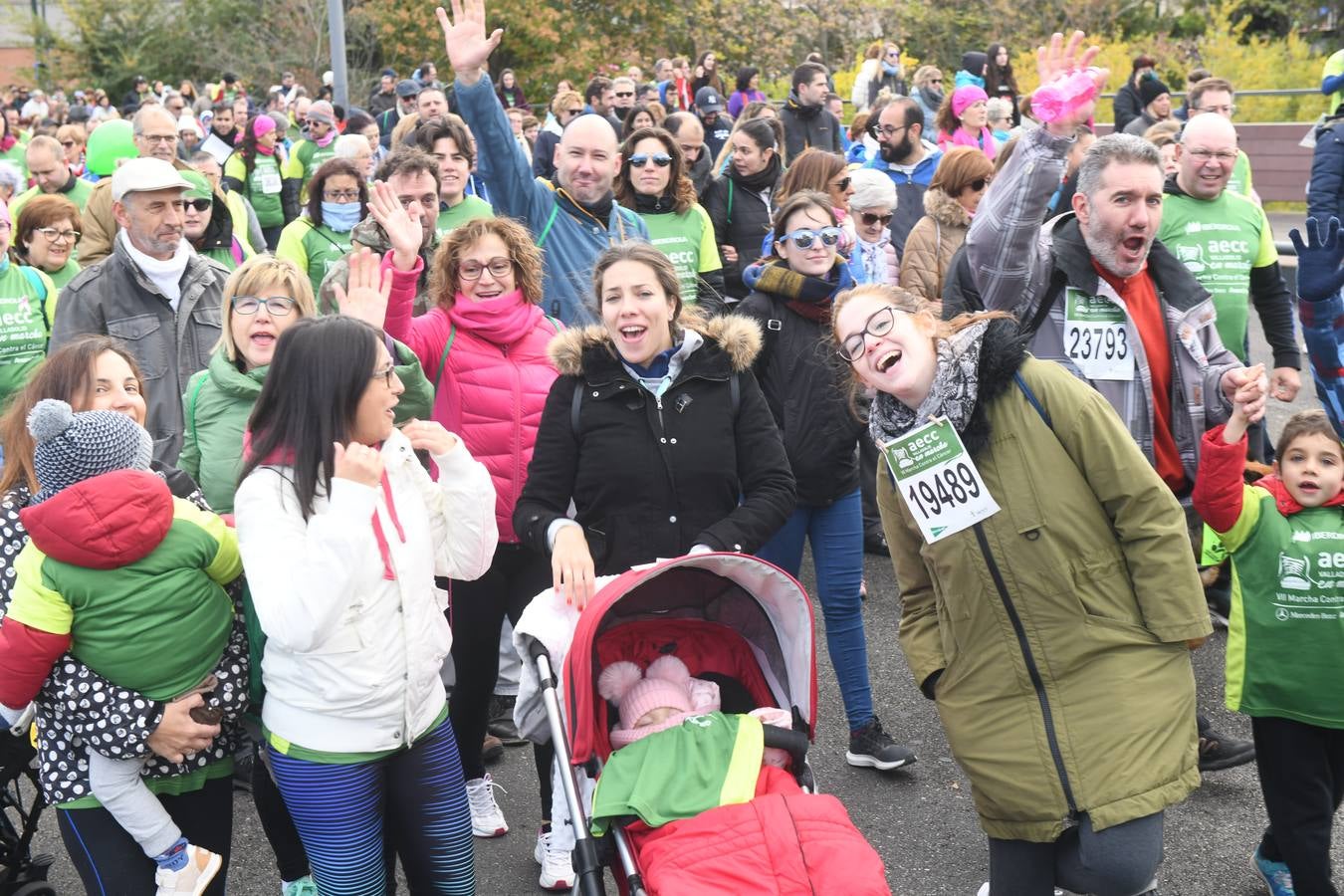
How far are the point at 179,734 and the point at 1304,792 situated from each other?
3.12 metres

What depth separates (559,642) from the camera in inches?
136

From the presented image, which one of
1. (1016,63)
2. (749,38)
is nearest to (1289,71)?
(1016,63)

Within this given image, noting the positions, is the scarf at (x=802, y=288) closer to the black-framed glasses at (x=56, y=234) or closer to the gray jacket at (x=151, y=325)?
the gray jacket at (x=151, y=325)

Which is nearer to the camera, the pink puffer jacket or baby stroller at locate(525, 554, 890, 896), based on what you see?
baby stroller at locate(525, 554, 890, 896)

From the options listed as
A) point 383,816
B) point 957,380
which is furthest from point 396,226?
point 957,380

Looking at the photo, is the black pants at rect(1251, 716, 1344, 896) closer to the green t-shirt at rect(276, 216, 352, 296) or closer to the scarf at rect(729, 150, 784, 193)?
the green t-shirt at rect(276, 216, 352, 296)

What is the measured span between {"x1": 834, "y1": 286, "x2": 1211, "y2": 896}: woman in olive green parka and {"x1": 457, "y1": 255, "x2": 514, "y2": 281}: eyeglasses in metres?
1.73

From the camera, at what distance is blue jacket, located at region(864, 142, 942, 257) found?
806 cm

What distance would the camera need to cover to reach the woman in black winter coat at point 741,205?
25.3ft

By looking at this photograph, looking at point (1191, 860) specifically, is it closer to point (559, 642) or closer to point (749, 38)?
point (559, 642)

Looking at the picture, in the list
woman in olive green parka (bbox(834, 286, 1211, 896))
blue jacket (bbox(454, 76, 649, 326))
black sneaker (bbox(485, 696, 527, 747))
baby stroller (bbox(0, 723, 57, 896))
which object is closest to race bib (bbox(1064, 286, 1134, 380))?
woman in olive green parka (bbox(834, 286, 1211, 896))

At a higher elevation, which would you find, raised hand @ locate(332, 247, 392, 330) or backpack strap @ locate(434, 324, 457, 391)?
raised hand @ locate(332, 247, 392, 330)

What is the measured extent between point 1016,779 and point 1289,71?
2500 centimetres

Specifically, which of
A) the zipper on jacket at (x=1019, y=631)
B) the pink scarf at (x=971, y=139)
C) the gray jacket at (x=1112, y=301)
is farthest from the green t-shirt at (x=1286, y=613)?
the pink scarf at (x=971, y=139)
